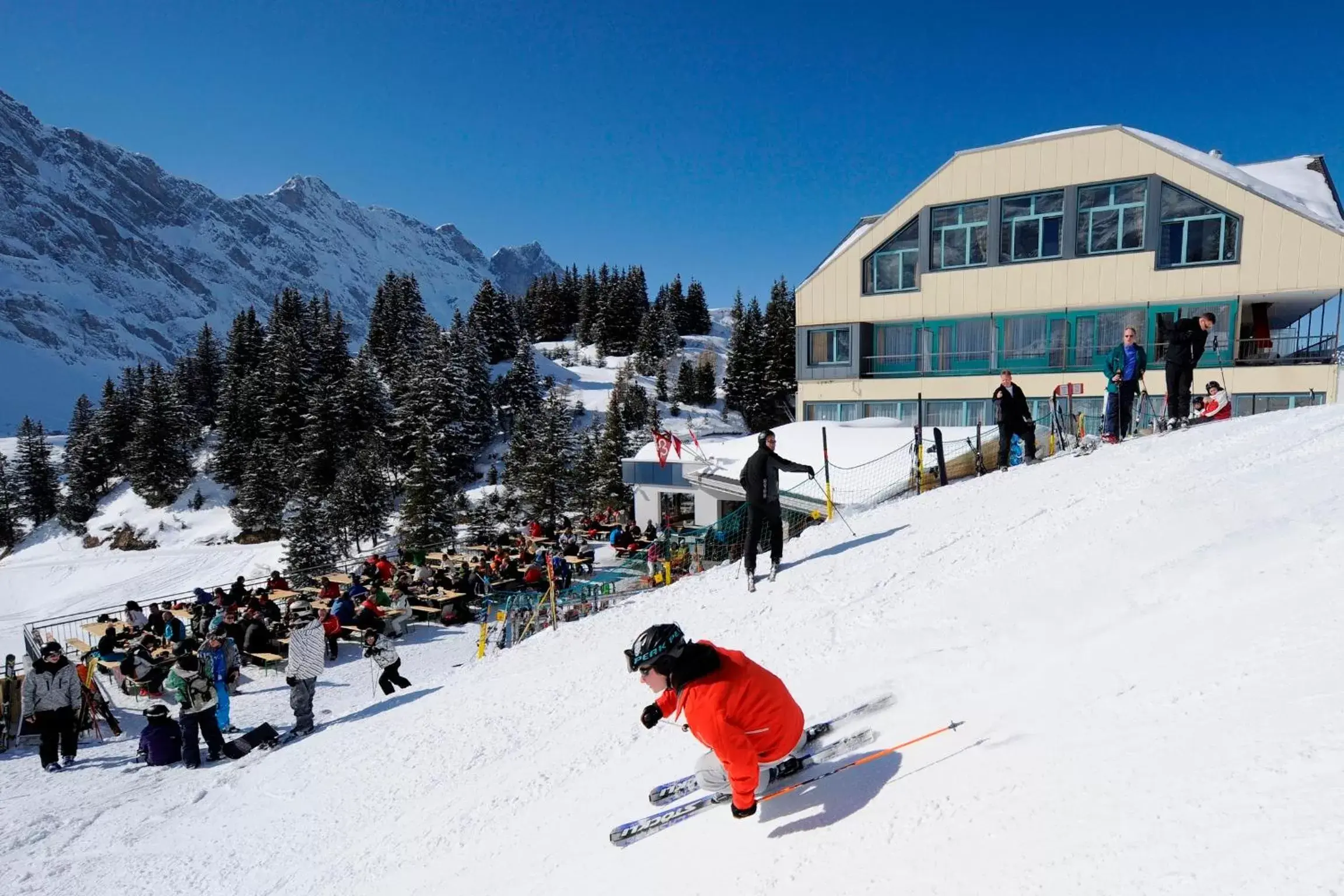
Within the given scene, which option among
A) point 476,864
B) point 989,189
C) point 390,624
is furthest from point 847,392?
point 476,864

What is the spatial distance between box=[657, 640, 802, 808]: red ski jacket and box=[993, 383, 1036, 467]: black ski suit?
9.25 m

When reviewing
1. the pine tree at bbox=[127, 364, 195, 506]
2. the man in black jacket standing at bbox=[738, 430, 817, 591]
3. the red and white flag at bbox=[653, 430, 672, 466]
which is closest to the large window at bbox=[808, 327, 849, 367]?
the red and white flag at bbox=[653, 430, 672, 466]

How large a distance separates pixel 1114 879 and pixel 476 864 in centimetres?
434

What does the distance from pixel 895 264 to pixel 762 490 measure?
19797mm

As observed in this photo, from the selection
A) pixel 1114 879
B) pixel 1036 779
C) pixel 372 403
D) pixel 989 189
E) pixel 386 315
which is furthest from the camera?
pixel 386 315

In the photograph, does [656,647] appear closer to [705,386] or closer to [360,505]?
[360,505]

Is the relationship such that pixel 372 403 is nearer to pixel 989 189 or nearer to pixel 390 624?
pixel 390 624

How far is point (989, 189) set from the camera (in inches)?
950

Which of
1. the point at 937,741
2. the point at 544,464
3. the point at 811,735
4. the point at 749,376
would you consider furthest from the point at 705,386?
the point at 937,741

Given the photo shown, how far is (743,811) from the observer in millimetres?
3930

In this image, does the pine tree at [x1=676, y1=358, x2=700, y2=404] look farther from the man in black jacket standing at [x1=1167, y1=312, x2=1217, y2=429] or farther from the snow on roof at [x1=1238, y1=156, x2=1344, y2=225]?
the man in black jacket standing at [x1=1167, y1=312, x2=1217, y2=429]

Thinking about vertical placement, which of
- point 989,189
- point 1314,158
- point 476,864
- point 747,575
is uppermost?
point 1314,158

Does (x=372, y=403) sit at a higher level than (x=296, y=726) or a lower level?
higher

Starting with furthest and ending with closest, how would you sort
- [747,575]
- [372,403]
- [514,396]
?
[514,396] < [372,403] < [747,575]
